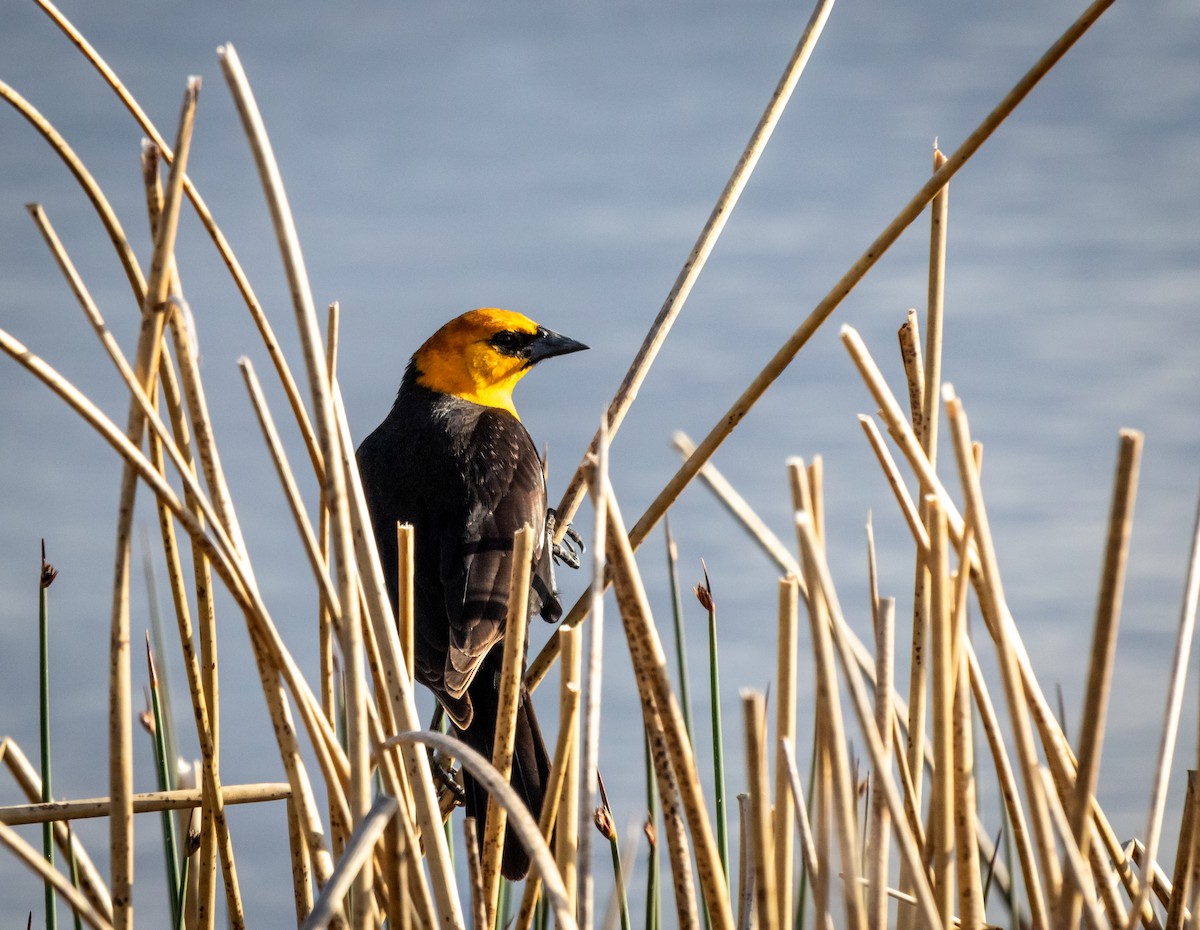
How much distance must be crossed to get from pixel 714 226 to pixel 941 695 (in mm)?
881

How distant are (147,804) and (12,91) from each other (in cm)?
97

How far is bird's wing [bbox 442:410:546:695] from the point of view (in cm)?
261

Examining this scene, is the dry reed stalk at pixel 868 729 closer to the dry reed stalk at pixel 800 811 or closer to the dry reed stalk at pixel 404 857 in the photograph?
the dry reed stalk at pixel 800 811

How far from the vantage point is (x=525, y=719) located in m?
2.50

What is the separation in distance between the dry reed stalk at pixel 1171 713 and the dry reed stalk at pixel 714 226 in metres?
0.77

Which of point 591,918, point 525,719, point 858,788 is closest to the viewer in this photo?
point 591,918

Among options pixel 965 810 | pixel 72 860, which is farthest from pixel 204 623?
pixel 965 810

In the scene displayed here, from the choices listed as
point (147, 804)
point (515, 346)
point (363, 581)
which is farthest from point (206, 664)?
point (515, 346)

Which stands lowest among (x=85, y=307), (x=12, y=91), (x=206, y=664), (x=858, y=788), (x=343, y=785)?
(x=858, y=788)

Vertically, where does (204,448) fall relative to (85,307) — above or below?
below

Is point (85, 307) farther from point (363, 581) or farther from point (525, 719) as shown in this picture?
point (525, 719)

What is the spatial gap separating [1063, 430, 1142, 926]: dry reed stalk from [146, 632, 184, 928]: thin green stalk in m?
1.46

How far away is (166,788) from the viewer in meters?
2.04

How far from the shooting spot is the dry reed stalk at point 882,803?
131 cm
